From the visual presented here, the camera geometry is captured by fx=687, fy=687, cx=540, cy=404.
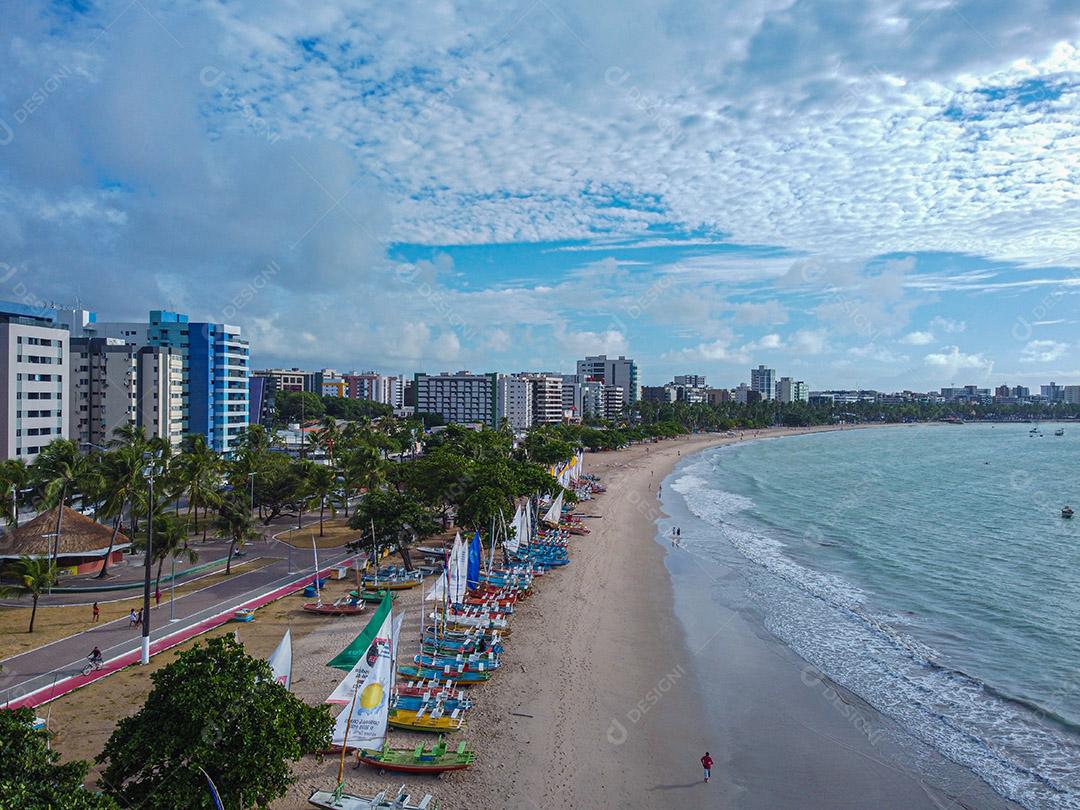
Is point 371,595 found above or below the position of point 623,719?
above

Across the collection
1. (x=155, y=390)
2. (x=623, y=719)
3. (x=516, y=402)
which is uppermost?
(x=155, y=390)

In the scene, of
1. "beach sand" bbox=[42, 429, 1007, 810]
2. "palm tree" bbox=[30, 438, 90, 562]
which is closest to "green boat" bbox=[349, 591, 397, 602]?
"beach sand" bbox=[42, 429, 1007, 810]

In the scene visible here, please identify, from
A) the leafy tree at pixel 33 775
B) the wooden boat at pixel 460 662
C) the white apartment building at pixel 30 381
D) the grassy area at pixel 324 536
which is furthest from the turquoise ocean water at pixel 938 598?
the white apartment building at pixel 30 381

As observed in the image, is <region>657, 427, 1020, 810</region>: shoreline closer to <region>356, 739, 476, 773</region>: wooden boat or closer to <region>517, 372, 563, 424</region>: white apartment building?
<region>356, 739, 476, 773</region>: wooden boat

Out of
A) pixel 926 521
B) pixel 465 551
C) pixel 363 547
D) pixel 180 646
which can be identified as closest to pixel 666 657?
pixel 465 551

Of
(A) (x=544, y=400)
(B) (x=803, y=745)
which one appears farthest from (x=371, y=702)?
(A) (x=544, y=400)

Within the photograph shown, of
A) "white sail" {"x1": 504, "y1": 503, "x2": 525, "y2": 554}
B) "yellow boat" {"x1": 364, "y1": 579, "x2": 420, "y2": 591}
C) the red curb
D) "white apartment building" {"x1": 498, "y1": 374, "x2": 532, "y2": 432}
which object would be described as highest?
"white apartment building" {"x1": 498, "y1": 374, "x2": 532, "y2": 432}

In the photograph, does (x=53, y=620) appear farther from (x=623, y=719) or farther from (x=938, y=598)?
(x=938, y=598)
